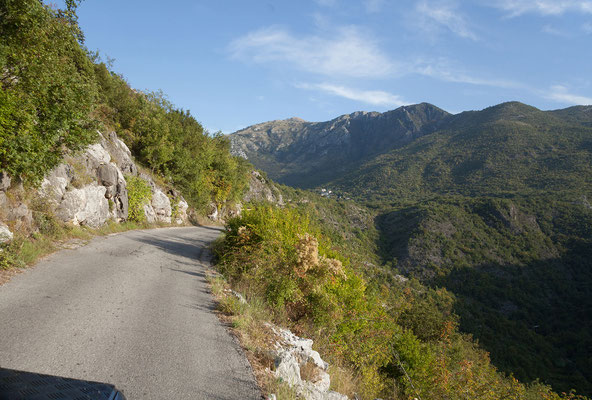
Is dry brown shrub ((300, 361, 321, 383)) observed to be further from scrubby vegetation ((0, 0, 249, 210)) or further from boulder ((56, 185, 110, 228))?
boulder ((56, 185, 110, 228))

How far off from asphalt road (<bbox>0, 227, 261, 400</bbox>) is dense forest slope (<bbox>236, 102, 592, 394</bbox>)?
66.8 meters

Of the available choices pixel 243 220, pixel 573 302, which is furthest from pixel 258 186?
pixel 573 302

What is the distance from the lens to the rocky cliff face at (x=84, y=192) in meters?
8.11

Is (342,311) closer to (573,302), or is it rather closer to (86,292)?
(86,292)

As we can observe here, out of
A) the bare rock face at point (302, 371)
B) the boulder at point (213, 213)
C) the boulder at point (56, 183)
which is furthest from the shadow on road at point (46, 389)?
the boulder at point (213, 213)

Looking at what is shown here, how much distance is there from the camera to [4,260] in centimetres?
623

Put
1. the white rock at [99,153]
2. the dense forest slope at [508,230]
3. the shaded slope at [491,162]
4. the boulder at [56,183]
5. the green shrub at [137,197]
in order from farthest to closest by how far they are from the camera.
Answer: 1. the shaded slope at [491,162]
2. the dense forest slope at [508,230]
3. the green shrub at [137,197]
4. the white rock at [99,153]
5. the boulder at [56,183]

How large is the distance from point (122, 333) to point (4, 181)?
22.1 feet

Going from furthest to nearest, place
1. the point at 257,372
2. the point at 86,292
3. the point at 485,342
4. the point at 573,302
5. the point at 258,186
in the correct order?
the point at 573,302, the point at 258,186, the point at 485,342, the point at 86,292, the point at 257,372

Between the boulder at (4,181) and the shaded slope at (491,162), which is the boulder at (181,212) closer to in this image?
the boulder at (4,181)

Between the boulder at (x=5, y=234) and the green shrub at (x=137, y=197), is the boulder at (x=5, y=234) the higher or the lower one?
the lower one

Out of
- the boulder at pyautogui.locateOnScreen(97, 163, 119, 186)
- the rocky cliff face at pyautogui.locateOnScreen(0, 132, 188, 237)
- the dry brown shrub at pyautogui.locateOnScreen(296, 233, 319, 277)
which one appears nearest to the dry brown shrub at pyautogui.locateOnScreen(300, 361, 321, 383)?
the dry brown shrub at pyautogui.locateOnScreen(296, 233, 319, 277)

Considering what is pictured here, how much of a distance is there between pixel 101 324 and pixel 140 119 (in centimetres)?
2033

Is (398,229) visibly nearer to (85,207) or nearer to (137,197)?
(137,197)
